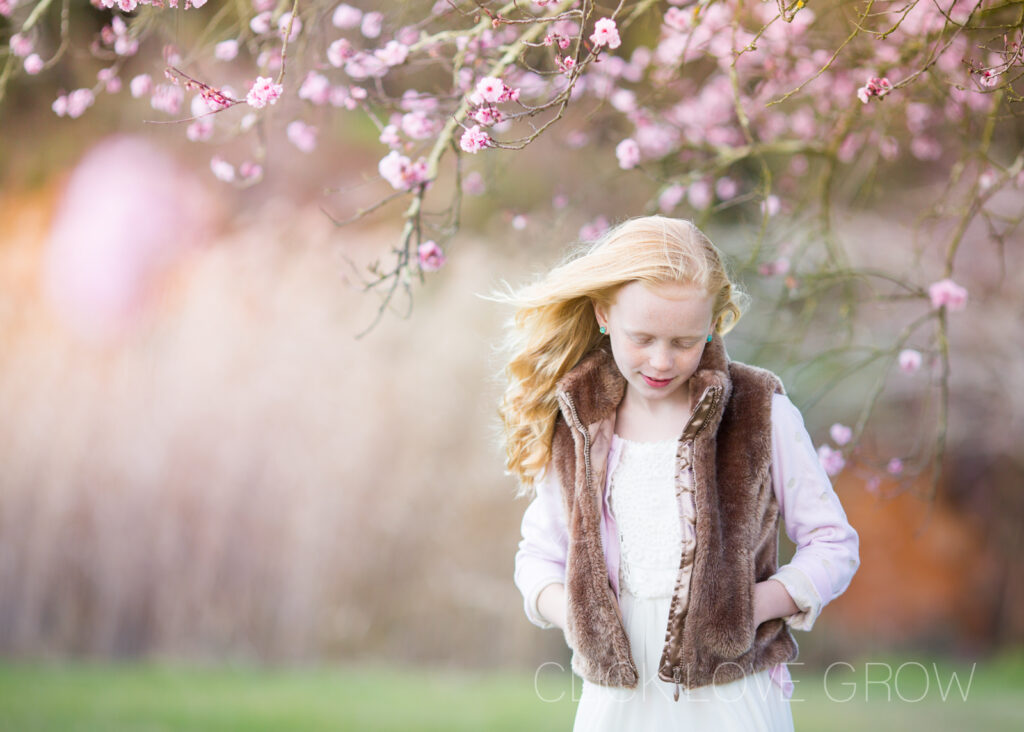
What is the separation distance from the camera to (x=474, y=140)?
1.96m

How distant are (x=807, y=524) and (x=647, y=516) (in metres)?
0.24

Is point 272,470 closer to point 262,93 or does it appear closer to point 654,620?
point 262,93

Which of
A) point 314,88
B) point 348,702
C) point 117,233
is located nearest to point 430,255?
point 314,88

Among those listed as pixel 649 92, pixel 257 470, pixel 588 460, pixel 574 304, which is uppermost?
pixel 649 92

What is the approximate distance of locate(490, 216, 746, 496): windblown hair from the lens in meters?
1.54

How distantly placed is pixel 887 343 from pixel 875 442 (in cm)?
57

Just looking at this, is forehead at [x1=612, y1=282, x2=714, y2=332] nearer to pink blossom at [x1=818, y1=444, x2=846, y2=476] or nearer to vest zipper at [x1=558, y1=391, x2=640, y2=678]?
vest zipper at [x1=558, y1=391, x2=640, y2=678]

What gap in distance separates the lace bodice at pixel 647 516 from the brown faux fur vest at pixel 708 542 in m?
0.04

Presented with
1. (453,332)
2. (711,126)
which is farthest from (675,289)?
(453,332)

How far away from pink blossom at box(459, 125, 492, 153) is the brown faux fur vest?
556 mm

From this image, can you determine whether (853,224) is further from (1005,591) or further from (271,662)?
(271,662)

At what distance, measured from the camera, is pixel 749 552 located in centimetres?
150

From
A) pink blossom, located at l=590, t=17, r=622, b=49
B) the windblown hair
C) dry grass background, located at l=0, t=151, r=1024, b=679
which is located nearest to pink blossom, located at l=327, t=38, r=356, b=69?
pink blossom, located at l=590, t=17, r=622, b=49

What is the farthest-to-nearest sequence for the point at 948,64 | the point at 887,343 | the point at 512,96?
the point at 887,343 < the point at 948,64 < the point at 512,96
